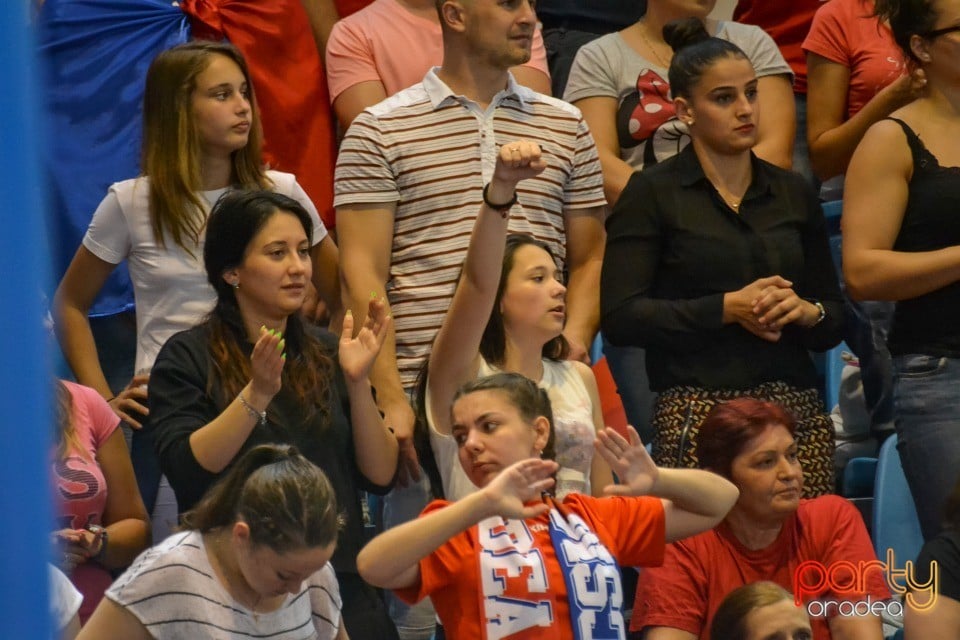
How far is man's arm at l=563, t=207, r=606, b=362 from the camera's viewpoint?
10.7ft

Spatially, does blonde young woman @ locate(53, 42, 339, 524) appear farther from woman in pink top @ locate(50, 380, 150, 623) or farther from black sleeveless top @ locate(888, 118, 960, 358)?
black sleeveless top @ locate(888, 118, 960, 358)

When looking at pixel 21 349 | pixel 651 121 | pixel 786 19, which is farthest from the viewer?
pixel 786 19

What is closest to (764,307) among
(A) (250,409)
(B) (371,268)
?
(B) (371,268)

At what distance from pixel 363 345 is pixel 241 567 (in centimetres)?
46

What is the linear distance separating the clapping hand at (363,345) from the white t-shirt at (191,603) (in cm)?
38

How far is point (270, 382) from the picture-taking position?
2.51 m

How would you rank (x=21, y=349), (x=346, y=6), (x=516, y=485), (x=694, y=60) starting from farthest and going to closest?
(x=346, y=6), (x=694, y=60), (x=516, y=485), (x=21, y=349)

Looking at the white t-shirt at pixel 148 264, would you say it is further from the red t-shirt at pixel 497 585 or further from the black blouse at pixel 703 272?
the red t-shirt at pixel 497 585

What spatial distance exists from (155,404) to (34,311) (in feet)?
5.94

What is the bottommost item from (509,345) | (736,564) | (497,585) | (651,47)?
(736,564)

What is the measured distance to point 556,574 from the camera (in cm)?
238

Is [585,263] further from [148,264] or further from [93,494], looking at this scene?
[93,494]

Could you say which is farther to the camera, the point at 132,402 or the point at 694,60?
the point at 694,60

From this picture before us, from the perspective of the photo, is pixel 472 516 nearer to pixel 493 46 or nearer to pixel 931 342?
pixel 931 342
